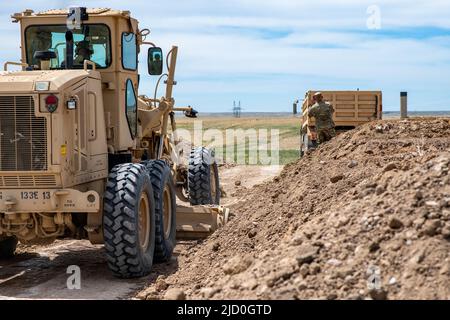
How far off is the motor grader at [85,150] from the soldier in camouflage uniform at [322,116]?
6062mm

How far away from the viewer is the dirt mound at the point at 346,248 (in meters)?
6.20

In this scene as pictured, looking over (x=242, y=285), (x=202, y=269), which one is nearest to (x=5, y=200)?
(x=202, y=269)

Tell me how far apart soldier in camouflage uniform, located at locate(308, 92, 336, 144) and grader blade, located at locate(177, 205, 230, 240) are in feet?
20.4

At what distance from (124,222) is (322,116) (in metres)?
9.22

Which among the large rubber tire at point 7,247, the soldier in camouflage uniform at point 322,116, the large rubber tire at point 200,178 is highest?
the soldier in camouflage uniform at point 322,116

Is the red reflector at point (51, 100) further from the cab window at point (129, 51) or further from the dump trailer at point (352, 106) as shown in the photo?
the dump trailer at point (352, 106)

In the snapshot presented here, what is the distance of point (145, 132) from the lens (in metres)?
12.3

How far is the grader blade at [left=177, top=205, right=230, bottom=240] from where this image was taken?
11539mm

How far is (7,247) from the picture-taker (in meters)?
10.9

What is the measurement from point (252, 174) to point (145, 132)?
37.8 ft

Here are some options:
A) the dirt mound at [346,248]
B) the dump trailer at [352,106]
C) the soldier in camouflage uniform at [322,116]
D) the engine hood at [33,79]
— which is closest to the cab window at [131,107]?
the engine hood at [33,79]

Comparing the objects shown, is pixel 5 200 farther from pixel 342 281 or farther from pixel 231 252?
pixel 342 281

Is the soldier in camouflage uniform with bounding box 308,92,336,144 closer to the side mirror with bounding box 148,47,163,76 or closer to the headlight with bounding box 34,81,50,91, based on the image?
the side mirror with bounding box 148,47,163,76

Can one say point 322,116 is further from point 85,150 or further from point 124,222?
point 124,222
